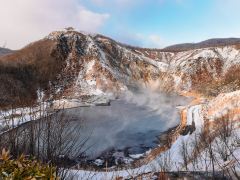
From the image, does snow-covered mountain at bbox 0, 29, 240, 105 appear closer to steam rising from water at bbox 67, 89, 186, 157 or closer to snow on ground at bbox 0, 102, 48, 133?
steam rising from water at bbox 67, 89, 186, 157

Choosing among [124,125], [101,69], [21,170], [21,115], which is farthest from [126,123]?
[21,170]

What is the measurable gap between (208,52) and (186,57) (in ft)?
20.0

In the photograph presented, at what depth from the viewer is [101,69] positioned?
91.5m

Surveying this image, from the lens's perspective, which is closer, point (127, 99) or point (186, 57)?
point (127, 99)

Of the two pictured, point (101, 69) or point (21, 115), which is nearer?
point (21, 115)

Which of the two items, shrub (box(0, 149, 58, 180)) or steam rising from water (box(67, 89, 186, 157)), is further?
steam rising from water (box(67, 89, 186, 157))

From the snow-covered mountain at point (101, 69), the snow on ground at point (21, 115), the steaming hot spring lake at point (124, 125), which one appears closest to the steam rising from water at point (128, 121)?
the steaming hot spring lake at point (124, 125)

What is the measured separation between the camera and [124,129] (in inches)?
2034

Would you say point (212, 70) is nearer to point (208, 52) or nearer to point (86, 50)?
point (208, 52)

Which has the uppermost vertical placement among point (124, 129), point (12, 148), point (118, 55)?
point (118, 55)

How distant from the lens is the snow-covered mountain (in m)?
84.8

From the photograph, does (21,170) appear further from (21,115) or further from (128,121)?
(128,121)

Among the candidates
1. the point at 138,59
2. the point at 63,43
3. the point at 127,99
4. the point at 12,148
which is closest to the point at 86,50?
the point at 63,43

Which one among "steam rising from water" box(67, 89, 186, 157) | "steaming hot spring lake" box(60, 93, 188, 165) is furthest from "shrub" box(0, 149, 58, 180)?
"steam rising from water" box(67, 89, 186, 157)
